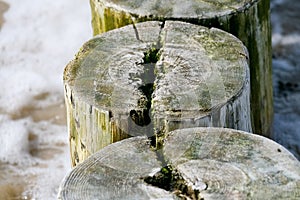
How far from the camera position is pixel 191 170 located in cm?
175

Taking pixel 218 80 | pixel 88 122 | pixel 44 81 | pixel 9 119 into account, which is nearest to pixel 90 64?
pixel 88 122

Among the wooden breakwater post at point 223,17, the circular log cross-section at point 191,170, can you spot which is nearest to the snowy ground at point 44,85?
the wooden breakwater post at point 223,17

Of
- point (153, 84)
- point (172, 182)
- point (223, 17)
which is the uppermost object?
point (223, 17)

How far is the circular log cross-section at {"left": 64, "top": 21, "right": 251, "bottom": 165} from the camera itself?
6.52 ft

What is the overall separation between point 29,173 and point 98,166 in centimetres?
127

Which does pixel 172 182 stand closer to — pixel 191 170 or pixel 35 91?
pixel 191 170

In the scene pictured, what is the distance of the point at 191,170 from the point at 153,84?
1.40 ft

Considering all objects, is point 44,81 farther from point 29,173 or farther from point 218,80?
point 218,80

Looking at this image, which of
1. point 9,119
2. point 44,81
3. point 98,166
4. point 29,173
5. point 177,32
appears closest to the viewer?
point 98,166

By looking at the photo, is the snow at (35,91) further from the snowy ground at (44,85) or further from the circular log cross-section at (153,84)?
the circular log cross-section at (153,84)

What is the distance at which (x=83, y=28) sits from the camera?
4098mm

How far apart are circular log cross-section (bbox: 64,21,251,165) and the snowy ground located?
0.78 m

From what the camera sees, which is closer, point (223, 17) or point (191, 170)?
point (191, 170)

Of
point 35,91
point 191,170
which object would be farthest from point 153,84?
point 35,91
